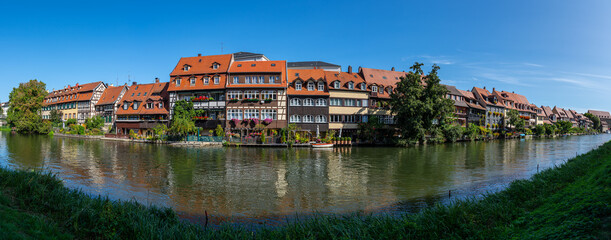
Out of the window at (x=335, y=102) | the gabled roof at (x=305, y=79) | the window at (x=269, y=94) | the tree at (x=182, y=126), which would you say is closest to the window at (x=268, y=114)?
the window at (x=269, y=94)

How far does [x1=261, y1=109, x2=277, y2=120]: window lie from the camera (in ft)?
142

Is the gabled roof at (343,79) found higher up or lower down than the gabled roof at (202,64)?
lower down

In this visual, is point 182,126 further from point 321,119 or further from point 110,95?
point 110,95

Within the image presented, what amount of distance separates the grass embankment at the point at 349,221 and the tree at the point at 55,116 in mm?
76162

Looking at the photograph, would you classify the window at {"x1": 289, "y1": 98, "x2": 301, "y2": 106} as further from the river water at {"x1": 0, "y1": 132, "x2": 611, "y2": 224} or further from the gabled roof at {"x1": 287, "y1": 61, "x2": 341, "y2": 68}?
the gabled roof at {"x1": 287, "y1": 61, "x2": 341, "y2": 68}

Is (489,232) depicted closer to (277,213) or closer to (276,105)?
(277,213)

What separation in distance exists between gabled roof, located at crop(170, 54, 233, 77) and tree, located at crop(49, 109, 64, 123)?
4132 cm

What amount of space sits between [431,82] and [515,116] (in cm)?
4382

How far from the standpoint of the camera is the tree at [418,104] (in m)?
40.1

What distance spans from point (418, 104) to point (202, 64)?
34.3 metres

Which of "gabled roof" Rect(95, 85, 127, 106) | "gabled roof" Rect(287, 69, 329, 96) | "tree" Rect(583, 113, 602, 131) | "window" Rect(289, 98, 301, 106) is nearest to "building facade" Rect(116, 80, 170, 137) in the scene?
"gabled roof" Rect(95, 85, 127, 106)

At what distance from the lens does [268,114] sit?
1705 inches

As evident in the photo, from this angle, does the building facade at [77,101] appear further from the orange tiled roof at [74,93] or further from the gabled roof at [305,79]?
the gabled roof at [305,79]

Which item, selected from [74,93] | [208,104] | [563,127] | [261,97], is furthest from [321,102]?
[563,127]
